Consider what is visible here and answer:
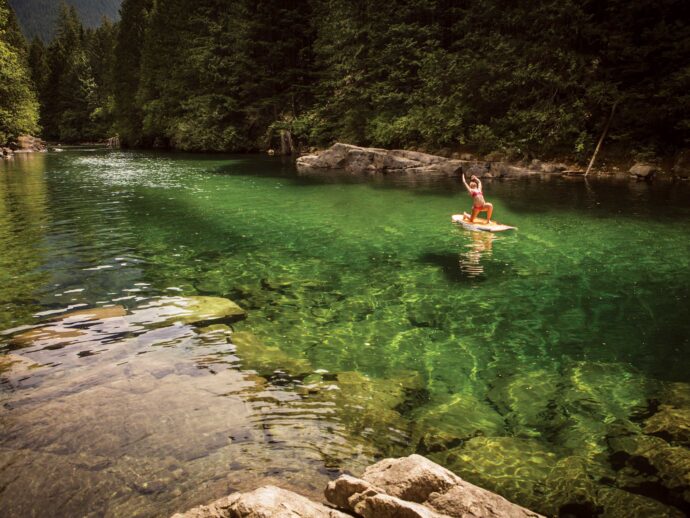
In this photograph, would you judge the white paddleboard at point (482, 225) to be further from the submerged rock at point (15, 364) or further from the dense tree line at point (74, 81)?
the dense tree line at point (74, 81)

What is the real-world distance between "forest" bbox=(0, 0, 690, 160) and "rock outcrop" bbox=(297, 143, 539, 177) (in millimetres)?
1814

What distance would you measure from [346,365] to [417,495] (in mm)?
3189

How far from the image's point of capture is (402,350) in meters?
6.91

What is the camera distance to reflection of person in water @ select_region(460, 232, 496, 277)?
35.2 ft

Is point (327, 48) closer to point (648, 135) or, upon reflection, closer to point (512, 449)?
point (648, 135)

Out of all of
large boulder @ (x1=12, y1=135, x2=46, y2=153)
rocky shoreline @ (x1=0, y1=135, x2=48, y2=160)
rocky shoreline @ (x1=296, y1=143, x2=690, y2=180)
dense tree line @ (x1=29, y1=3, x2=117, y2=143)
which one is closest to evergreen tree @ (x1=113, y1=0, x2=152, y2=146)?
dense tree line @ (x1=29, y1=3, x2=117, y2=143)

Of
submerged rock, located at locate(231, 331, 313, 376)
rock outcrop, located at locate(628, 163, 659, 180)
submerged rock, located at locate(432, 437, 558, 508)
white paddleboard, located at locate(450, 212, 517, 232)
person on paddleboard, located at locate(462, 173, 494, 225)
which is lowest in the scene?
submerged rock, located at locate(432, 437, 558, 508)

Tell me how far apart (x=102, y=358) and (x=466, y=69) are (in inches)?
1205

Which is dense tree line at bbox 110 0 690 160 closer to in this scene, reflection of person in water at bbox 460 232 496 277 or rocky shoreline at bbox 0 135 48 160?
rocky shoreline at bbox 0 135 48 160

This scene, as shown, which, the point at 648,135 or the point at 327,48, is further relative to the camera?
the point at 327,48

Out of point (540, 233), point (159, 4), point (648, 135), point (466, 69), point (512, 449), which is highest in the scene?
point (159, 4)

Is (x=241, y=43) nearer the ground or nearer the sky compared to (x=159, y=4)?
nearer the ground

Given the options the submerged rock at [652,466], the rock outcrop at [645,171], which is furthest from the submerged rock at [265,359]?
the rock outcrop at [645,171]

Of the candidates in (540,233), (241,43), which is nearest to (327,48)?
(241,43)
